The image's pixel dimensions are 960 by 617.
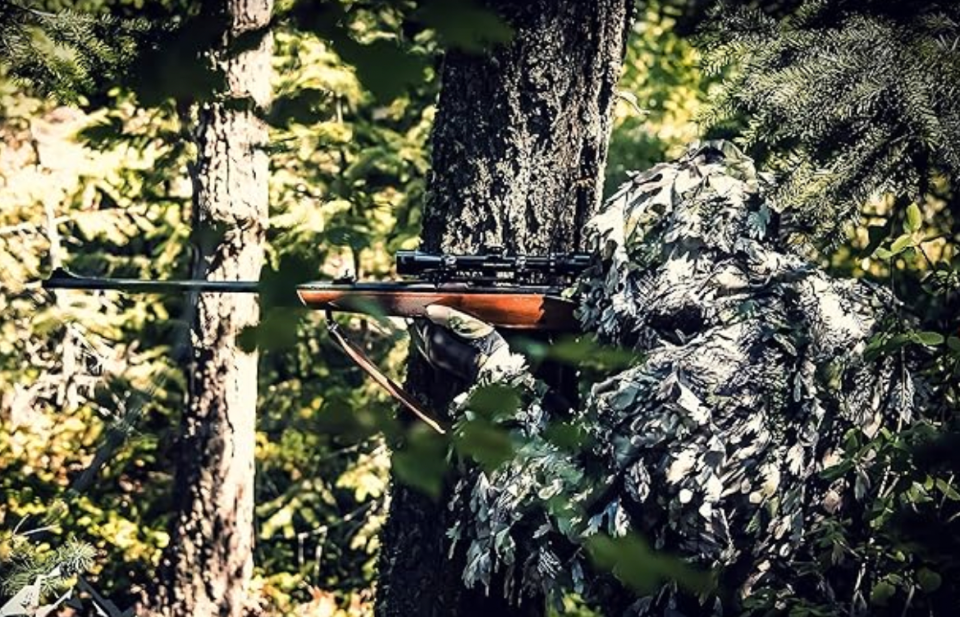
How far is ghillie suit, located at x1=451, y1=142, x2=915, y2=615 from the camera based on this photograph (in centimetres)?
309

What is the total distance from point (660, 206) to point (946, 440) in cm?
198

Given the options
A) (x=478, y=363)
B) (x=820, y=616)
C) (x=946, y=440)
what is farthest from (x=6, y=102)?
(x=946, y=440)

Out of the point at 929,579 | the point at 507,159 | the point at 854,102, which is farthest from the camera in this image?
the point at 507,159

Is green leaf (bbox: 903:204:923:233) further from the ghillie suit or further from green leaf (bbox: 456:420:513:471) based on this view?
green leaf (bbox: 456:420:513:471)

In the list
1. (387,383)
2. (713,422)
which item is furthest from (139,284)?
(713,422)

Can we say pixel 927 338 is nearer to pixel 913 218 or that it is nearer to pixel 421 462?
pixel 913 218

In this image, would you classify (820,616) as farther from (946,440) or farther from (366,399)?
(366,399)

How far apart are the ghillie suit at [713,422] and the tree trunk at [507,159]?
1.88 ft

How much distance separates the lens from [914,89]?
3506 millimetres

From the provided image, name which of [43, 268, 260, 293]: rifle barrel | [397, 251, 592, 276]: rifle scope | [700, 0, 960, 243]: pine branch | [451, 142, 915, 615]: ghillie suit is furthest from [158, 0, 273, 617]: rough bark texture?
[451, 142, 915, 615]: ghillie suit

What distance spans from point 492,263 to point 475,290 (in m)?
0.12

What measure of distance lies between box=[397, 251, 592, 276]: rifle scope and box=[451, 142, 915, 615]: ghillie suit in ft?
1.21

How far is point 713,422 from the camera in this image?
3.11 meters

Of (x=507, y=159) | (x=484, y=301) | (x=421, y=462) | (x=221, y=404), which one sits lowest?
(x=221, y=404)
